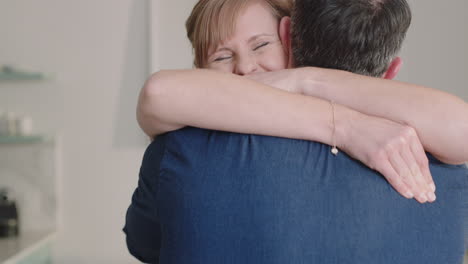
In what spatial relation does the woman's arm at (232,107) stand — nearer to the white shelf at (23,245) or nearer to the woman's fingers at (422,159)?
the woman's fingers at (422,159)

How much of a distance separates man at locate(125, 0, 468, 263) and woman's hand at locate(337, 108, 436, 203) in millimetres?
13

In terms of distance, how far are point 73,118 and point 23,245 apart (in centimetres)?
72

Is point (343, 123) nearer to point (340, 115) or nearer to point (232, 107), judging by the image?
point (340, 115)

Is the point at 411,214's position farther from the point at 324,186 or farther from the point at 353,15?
the point at 353,15

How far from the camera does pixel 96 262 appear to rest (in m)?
2.71

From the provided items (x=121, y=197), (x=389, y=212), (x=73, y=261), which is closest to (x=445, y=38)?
(x=121, y=197)


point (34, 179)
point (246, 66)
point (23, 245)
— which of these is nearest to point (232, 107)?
point (246, 66)

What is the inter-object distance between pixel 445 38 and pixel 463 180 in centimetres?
193

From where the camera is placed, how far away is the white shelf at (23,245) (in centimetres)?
209

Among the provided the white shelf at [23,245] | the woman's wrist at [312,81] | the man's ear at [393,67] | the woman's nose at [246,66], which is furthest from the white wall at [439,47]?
the white shelf at [23,245]

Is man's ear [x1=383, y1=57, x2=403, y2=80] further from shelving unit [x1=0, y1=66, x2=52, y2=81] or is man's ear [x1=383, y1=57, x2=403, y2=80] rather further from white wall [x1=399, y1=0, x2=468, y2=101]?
shelving unit [x1=0, y1=66, x2=52, y2=81]

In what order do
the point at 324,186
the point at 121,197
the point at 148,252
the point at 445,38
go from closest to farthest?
1. the point at 324,186
2. the point at 148,252
3. the point at 445,38
4. the point at 121,197

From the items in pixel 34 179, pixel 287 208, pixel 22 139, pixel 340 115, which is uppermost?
pixel 340 115

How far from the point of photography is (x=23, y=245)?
2.35 meters
